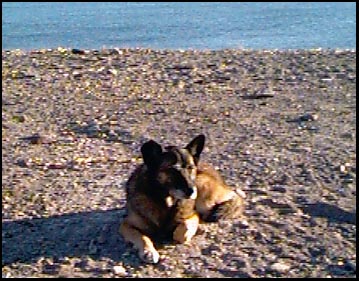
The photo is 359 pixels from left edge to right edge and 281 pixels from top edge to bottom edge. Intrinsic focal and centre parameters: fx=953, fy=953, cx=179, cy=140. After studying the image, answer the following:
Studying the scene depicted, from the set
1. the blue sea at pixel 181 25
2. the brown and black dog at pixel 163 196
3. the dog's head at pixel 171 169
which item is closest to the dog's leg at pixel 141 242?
the brown and black dog at pixel 163 196

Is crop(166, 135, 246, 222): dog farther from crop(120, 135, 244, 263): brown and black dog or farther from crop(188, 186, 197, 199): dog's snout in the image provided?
crop(188, 186, 197, 199): dog's snout

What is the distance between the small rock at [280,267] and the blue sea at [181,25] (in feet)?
46.0

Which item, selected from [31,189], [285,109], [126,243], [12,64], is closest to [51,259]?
[126,243]

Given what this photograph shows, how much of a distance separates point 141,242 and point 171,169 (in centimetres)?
56

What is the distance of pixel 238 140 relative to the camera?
9570mm

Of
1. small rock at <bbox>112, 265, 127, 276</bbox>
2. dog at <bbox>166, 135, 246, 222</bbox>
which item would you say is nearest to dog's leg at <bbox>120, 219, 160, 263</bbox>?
small rock at <bbox>112, 265, 127, 276</bbox>

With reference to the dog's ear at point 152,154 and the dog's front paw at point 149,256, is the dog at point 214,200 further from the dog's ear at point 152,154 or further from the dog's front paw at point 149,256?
the dog's front paw at point 149,256

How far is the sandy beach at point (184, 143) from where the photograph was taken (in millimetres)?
6266

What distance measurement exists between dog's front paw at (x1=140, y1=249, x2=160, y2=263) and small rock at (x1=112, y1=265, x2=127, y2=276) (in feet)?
0.53

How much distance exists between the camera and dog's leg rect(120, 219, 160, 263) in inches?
243

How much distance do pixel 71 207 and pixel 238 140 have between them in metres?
2.77

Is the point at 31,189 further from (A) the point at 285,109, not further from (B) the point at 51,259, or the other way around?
(A) the point at 285,109

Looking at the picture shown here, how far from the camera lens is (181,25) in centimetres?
2925

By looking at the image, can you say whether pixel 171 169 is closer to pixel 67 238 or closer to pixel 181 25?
pixel 67 238
